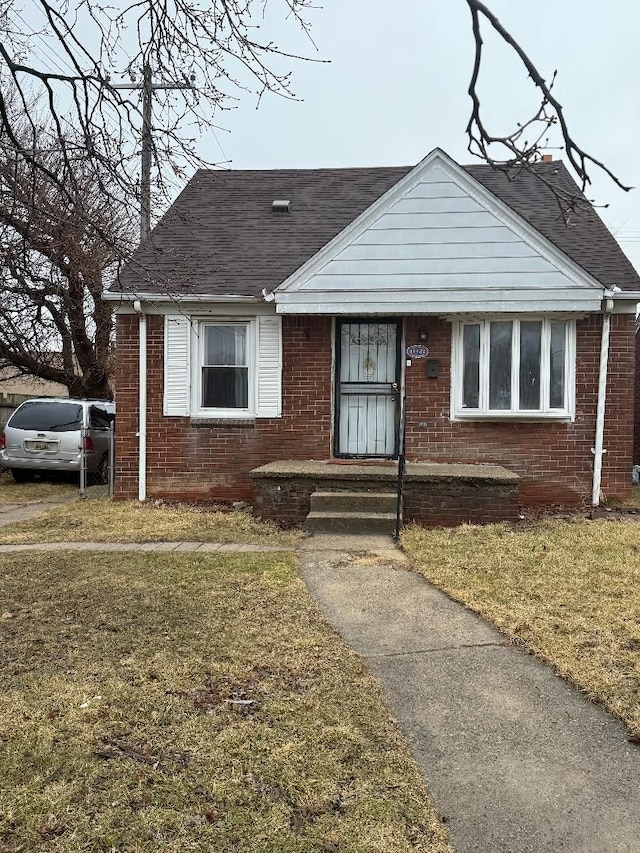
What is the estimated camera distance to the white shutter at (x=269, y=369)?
29.8 feet

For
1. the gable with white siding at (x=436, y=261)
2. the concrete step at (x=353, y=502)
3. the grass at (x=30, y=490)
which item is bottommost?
the grass at (x=30, y=490)

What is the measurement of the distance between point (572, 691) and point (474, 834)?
4.46 feet

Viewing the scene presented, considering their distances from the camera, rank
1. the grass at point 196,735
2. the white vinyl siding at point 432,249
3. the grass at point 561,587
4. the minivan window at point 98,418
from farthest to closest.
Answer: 1. the minivan window at point 98,418
2. the white vinyl siding at point 432,249
3. the grass at point 561,587
4. the grass at point 196,735

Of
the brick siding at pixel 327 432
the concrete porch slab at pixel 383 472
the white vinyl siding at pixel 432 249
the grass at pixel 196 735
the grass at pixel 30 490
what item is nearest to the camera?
the grass at pixel 196 735

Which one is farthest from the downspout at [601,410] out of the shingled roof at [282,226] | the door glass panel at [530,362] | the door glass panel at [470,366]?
the door glass panel at [470,366]

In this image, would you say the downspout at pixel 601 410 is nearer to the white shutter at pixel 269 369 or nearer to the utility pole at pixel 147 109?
the white shutter at pixel 269 369

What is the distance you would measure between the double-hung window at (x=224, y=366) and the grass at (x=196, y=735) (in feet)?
16.0

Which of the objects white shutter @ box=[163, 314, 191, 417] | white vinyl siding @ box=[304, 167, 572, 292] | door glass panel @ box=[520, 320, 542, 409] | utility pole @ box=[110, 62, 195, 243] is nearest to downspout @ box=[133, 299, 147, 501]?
white shutter @ box=[163, 314, 191, 417]

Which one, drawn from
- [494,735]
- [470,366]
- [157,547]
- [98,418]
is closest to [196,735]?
[494,735]

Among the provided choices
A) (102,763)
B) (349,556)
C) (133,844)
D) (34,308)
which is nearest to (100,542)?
(349,556)

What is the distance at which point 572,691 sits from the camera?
328 cm

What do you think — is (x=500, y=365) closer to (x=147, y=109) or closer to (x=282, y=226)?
(x=282, y=226)

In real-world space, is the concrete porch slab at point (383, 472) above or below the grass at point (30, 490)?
above

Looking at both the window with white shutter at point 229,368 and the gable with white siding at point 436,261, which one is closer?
the gable with white siding at point 436,261
